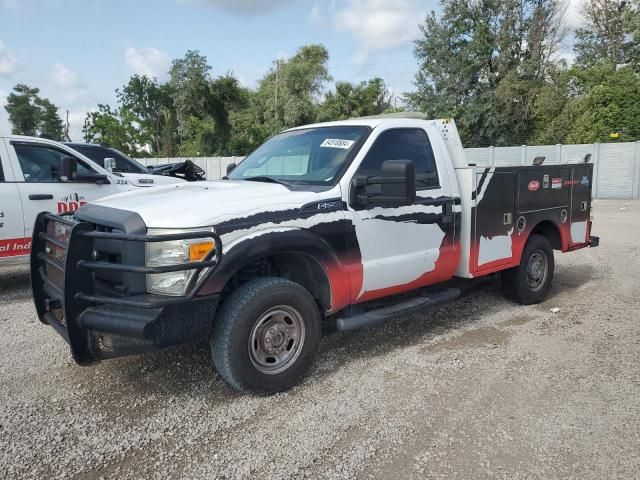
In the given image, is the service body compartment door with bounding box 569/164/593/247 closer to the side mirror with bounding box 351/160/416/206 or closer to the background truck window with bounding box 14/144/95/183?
the side mirror with bounding box 351/160/416/206

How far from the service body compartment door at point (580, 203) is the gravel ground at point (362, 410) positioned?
4.89ft

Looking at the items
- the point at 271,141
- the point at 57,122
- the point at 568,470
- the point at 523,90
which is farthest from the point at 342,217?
the point at 57,122

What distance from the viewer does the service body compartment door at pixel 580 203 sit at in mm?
6152

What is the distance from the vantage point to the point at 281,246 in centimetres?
343

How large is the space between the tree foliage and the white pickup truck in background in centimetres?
6013

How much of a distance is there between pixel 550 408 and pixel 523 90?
31.2 metres

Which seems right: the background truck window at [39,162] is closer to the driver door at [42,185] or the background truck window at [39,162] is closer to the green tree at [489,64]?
the driver door at [42,185]

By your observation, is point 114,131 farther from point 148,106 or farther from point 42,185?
point 42,185

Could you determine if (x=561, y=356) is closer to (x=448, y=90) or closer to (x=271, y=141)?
(x=271, y=141)

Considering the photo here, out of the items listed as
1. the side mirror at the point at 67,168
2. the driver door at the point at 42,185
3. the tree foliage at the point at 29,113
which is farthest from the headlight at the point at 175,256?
the tree foliage at the point at 29,113

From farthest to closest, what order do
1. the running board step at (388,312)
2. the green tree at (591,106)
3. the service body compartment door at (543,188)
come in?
1. the green tree at (591,106)
2. the service body compartment door at (543,188)
3. the running board step at (388,312)

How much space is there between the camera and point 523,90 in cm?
3100

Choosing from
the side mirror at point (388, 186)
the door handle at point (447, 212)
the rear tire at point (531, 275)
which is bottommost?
the rear tire at point (531, 275)

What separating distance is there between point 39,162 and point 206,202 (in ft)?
13.8
